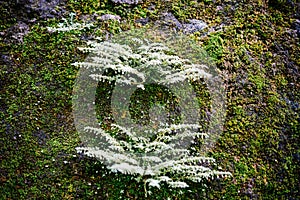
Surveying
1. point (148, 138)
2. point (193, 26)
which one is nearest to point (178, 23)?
point (193, 26)

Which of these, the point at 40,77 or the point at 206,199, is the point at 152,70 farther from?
the point at 206,199

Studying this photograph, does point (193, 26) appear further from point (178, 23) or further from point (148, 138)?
point (148, 138)

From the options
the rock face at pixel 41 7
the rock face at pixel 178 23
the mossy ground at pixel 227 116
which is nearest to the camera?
the mossy ground at pixel 227 116

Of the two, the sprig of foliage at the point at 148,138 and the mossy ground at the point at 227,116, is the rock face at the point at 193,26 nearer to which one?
the mossy ground at the point at 227,116

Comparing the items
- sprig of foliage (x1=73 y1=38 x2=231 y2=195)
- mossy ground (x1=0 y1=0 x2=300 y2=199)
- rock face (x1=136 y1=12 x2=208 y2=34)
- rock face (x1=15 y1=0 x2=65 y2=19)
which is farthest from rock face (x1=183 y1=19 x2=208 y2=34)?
rock face (x1=15 y1=0 x2=65 y2=19)

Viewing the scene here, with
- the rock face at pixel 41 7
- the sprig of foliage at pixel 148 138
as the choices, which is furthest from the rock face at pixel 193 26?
the rock face at pixel 41 7

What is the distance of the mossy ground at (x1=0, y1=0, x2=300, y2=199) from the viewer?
10.7 ft

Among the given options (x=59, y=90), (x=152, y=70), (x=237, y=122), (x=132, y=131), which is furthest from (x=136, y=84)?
(x=237, y=122)

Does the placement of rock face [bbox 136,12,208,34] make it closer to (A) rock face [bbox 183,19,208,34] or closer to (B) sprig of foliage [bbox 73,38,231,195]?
(A) rock face [bbox 183,19,208,34]

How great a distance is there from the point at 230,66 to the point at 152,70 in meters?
1.01

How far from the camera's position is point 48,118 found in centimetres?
358

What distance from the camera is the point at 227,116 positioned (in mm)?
3920

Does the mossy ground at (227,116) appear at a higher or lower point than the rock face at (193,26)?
lower

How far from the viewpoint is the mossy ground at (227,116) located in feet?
10.7
